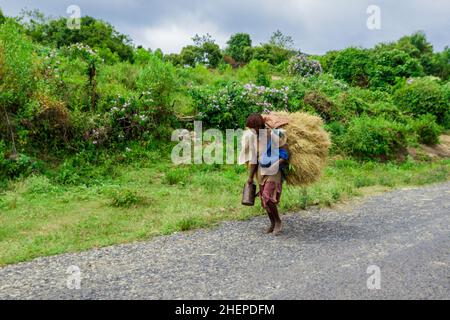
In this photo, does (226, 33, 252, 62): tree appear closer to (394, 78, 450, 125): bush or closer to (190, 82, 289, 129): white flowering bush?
(394, 78, 450, 125): bush

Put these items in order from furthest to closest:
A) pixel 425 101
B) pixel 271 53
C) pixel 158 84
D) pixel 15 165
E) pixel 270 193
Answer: pixel 271 53 < pixel 425 101 < pixel 158 84 < pixel 15 165 < pixel 270 193

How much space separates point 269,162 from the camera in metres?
6.66

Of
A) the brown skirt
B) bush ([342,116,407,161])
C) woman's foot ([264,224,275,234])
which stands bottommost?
woman's foot ([264,224,275,234])

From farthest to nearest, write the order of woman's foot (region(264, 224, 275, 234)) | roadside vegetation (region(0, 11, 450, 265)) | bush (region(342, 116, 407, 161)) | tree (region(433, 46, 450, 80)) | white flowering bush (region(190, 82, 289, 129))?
tree (region(433, 46, 450, 80))
bush (region(342, 116, 407, 161))
white flowering bush (region(190, 82, 289, 129))
roadside vegetation (region(0, 11, 450, 265))
woman's foot (region(264, 224, 275, 234))

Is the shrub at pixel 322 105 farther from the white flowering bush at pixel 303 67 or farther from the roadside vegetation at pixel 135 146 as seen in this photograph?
the white flowering bush at pixel 303 67

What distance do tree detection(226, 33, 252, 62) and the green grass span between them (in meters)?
23.1

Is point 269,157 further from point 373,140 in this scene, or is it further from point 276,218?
point 373,140

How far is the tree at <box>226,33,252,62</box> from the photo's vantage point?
33438mm

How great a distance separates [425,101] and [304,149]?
13.0 m

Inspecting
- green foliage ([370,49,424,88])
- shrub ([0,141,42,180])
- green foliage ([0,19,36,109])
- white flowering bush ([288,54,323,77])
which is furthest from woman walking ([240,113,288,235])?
green foliage ([370,49,424,88])

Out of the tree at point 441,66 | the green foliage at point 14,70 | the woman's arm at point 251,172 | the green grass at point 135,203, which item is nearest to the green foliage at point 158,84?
the green grass at point 135,203

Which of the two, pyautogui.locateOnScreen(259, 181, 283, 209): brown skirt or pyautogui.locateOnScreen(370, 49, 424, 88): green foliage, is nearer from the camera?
pyautogui.locateOnScreen(259, 181, 283, 209): brown skirt

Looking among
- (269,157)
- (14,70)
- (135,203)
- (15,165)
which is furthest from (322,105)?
(15,165)
